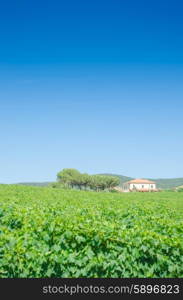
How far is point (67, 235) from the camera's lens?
26.4 feet

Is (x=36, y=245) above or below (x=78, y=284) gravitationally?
above

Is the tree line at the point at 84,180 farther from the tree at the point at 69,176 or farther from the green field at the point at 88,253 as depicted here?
the green field at the point at 88,253

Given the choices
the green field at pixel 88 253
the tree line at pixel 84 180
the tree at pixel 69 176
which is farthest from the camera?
the tree at pixel 69 176

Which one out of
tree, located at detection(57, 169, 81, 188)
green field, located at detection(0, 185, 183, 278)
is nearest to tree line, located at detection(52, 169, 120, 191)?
tree, located at detection(57, 169, 81, 188)

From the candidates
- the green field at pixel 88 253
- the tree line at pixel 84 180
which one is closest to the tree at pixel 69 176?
the tree line at pixel 84 180

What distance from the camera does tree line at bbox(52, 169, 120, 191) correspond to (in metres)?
128

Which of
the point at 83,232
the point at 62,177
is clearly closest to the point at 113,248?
the point at 83,232

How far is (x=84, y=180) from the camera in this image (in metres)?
135

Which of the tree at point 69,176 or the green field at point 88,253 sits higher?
the tree at point 69,176

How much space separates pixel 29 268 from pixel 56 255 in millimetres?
708

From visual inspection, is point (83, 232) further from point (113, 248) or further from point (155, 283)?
point (155, 283)

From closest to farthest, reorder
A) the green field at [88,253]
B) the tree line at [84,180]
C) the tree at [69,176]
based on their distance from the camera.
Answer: the green field at [88,253], the tree line at [84,180], the tree at [69,176]

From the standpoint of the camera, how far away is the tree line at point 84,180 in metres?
128

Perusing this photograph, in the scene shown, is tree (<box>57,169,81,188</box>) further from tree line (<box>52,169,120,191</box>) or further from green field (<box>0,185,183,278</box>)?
green field (<box>0,185,183,278</box>)
